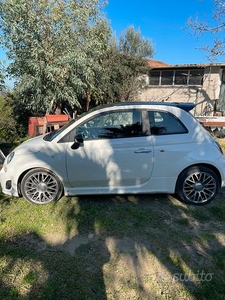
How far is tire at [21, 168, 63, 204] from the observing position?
12.3 ft

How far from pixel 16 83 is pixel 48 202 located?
307 inches

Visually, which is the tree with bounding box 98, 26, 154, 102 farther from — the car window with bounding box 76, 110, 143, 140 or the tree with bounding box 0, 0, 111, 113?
the car window with bounding box 76, 110, 143, 140

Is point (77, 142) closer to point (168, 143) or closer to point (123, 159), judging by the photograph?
point (123, 159)

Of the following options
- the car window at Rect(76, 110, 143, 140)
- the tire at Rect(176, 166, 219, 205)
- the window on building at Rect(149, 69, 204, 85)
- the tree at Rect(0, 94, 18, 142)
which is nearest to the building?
the window on building at Rect(149, 69, 204, 85)

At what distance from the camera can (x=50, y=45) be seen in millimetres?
9008

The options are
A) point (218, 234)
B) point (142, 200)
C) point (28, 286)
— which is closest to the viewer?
point (28, 286)

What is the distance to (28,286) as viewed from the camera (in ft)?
7.51

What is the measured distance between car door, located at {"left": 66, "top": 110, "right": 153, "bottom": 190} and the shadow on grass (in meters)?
0.44

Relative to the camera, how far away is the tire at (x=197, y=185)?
376 centimetres

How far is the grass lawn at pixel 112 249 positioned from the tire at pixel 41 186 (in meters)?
0.14

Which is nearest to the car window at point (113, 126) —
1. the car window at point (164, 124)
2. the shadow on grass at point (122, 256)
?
the car window at point (164, 124)

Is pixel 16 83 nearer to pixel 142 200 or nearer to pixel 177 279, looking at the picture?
pixel 142 200

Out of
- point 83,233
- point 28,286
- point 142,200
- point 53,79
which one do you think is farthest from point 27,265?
point 53,79

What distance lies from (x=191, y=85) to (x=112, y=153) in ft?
49.8
